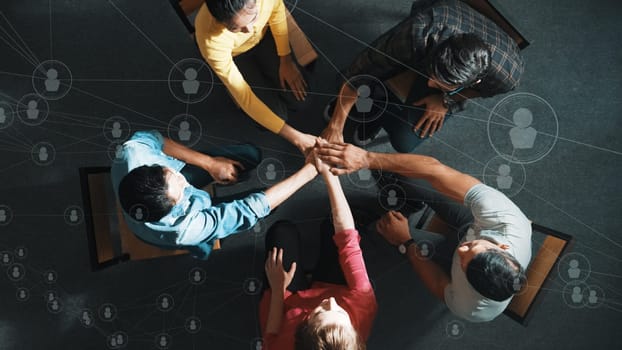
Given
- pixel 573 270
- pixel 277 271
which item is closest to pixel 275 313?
pixel 277 271

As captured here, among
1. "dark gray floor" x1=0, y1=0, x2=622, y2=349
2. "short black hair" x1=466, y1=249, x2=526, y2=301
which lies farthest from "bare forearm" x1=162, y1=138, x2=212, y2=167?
"short black hair" x1=466, y1=249, x2=526, y2=301

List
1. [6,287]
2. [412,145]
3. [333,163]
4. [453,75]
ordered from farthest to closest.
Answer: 1. [6,287]
2. [412,145]
3. [333,163]
4. [453,75]

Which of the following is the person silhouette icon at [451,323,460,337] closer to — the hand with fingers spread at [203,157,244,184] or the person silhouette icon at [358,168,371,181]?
the person silhouette icon at [358,168,371,181]

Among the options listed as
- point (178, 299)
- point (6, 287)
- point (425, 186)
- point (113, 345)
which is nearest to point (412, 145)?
point (425, 186)

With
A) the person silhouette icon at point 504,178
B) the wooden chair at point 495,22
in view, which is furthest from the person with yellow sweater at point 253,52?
the person silhouette icon at point 504,178

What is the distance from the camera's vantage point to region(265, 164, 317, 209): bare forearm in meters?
1.30

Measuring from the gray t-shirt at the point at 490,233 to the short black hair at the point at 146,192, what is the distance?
0.84 meters

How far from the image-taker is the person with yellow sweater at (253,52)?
110 centimetres

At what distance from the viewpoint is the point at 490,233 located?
4.14 feet

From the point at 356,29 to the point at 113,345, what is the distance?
1.50m

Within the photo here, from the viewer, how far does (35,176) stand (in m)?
1.70

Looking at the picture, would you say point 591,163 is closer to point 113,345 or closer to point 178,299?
point 178,299

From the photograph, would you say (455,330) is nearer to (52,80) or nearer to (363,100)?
(363,100)

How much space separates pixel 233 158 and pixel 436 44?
0.71 meters
